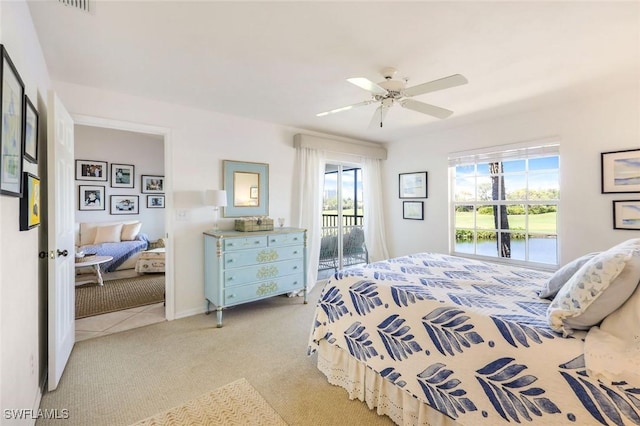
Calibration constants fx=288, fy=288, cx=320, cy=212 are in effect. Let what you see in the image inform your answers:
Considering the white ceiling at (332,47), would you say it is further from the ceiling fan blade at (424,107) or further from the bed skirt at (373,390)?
the bed skirt at (373,390)

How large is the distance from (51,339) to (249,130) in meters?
2.89

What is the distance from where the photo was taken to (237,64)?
2369 mm

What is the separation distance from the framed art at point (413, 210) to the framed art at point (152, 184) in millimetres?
5381

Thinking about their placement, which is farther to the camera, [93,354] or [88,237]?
[88,237]

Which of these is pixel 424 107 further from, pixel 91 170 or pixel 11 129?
pixel 91 170

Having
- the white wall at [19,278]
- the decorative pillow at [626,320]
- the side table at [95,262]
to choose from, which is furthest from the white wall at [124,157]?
the decorative pillow at [626,320]

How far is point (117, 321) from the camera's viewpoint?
3.25 metres

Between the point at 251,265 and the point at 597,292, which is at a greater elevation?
the point at 597,292

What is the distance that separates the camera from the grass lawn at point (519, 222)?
11.7 ft

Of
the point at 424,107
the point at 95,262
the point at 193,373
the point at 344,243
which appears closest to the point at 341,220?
the point at 344,243

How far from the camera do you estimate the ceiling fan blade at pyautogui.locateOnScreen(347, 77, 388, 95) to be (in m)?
1.96

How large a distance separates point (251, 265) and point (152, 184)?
14.8 feet

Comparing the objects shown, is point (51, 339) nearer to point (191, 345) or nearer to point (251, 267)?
point (191, 345)

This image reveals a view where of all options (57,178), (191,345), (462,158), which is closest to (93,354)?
(191,345)
